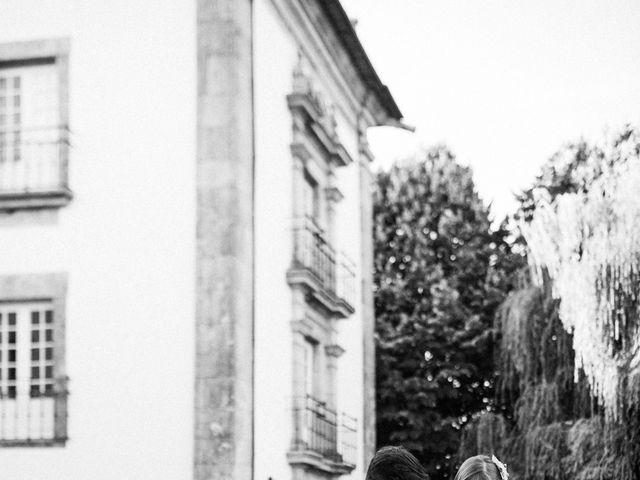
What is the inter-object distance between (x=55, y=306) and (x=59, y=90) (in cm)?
233

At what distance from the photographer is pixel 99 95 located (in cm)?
1395

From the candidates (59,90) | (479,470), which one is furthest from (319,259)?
(479,470)

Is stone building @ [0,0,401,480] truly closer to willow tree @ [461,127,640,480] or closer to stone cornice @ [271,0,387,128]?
stone cornice @ [271,0,387,128]

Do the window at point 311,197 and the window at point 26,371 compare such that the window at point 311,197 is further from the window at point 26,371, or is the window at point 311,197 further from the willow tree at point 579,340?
the window at point 26,371

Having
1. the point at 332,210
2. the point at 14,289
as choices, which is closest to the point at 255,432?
the point at 14,289

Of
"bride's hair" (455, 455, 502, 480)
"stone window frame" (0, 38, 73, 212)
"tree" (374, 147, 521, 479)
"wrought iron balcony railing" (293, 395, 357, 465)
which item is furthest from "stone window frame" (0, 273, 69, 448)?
"tree" (374, 147, 521, 479)

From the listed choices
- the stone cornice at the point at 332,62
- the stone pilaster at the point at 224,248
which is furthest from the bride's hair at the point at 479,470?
the stone cornice at the point at 332,62

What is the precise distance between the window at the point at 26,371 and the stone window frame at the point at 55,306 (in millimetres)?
64

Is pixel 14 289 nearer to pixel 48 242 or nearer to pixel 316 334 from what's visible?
pixel 48 242

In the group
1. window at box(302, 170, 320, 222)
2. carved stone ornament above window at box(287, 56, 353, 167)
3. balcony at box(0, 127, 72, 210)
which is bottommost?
balcony at box(0, 127, 72, 210)

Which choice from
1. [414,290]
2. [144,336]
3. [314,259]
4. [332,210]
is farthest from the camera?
[414,290]

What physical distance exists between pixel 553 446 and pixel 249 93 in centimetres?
758

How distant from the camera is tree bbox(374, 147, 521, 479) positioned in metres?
26.3

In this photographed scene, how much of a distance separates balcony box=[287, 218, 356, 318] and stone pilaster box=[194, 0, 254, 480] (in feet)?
5.68
